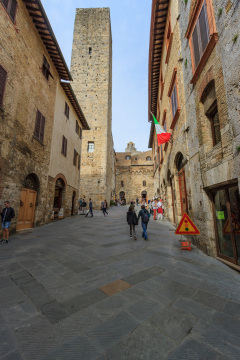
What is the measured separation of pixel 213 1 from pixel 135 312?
6891 mm

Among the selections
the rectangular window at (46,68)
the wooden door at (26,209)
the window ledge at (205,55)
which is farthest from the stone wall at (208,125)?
the rectangular window at (46,68)

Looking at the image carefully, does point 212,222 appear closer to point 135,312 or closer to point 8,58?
point 135,312

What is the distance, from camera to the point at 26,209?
8.45 m

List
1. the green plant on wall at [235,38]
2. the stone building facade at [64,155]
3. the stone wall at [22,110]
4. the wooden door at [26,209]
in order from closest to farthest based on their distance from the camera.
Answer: the green plant on wall at [235,38] < the stone wall at [22,110] < the wooden door at [26,209] < the stone building facade at [64,155]

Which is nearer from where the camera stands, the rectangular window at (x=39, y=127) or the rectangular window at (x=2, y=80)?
the rectangular window at (x=2, y=80)

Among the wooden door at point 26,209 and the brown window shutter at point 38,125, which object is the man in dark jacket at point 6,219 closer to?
the wooden door at point 26,209

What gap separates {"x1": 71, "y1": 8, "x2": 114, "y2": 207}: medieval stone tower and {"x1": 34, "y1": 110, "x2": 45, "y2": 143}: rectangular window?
13354 millimetres

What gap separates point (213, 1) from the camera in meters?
4.27

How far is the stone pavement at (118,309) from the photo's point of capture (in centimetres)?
167

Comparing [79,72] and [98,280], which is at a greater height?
[79,72]

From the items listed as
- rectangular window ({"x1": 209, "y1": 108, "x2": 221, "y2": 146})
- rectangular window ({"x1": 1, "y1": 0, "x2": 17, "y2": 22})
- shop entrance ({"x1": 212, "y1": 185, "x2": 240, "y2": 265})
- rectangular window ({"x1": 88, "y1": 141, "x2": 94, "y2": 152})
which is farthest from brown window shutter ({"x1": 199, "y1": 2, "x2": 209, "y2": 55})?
rectangular window ({"x1": 88, "y1": 141, "x2": 94, "y2": 152})

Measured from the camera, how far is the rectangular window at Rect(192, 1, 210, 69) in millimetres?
4696

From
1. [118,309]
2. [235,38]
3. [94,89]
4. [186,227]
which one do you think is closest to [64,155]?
[186,227]

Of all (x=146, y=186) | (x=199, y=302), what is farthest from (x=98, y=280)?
(x=146, y=186)
